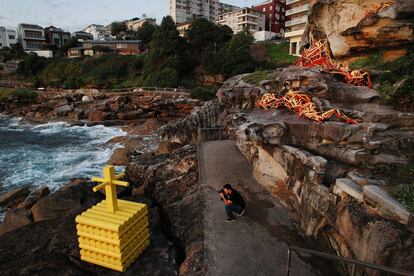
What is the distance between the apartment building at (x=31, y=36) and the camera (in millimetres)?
84588

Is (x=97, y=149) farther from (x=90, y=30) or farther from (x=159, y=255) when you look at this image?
(x=90, y=30)

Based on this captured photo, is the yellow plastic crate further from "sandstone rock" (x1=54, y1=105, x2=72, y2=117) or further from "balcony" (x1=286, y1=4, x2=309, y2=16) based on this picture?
"balcony" (x1=286, y1=4, x2=309, y2=16)

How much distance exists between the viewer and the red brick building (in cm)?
6581

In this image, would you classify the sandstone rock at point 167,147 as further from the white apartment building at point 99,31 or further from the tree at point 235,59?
the white apartment building at point 99,31

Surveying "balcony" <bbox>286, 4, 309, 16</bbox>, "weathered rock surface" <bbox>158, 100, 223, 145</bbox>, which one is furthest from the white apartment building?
"weathered rock surface" <bbox>158, 100, 223, 145</bbox>

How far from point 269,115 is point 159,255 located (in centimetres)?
583

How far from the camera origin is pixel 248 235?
733 centimetres

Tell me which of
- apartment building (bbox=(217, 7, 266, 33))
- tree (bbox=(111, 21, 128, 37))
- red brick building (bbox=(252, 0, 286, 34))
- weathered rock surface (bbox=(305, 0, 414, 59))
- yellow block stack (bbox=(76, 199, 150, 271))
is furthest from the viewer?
tree (bbox=(111, 21, 128, 37))

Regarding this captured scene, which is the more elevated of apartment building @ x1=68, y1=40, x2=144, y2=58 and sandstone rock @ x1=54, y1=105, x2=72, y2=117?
apartment building @ x1=68, y1=40, x2=144, y2=58

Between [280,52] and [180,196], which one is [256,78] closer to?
[180,196]

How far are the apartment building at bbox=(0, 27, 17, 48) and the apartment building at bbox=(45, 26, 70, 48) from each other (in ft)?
36.8

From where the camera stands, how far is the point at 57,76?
185 ft

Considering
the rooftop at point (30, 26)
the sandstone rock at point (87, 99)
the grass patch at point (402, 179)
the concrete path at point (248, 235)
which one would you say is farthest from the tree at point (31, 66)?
the grass patch at point (402, 179)

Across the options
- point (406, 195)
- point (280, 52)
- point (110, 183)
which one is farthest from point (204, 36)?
point (406, 195)
